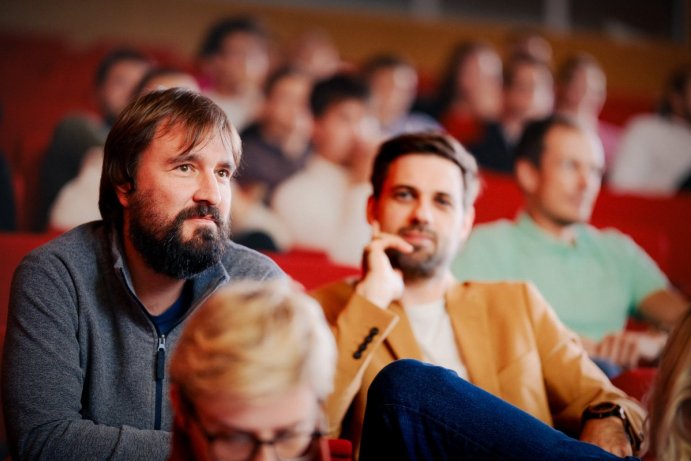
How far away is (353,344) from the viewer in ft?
3.23

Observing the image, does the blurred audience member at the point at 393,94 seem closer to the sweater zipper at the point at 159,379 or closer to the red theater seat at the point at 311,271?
the red theater seat at the point at 311,271

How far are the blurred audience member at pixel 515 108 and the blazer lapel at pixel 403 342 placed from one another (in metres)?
1.60

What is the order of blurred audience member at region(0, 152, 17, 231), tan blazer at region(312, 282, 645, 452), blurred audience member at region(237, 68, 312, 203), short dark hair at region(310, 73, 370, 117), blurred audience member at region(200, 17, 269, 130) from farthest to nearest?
1. blurred audience member at region(200, 17, 269, 130)
2. short dark hair at region(310, 73, 370, 117)
3. blurred audience member at region(237, 68, 312, 203)
4. blurred audience member at region(0, 152, 17, 231)
5. tan blazer at region(312, 282, 645, 452)

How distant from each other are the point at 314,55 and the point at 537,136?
120 cm

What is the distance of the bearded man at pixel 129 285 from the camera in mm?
817

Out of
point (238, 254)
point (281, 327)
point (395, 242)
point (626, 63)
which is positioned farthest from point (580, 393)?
point (626, 63)

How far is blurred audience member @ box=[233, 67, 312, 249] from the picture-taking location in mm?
2089

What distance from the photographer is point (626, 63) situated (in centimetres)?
349

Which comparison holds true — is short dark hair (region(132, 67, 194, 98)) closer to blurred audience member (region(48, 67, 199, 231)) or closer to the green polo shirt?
blurred audience member (region(48, 67, 199, 231))

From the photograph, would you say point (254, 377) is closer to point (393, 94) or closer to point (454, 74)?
point (393, 94)

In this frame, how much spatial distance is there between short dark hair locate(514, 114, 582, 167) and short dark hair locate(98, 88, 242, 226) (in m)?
1.09

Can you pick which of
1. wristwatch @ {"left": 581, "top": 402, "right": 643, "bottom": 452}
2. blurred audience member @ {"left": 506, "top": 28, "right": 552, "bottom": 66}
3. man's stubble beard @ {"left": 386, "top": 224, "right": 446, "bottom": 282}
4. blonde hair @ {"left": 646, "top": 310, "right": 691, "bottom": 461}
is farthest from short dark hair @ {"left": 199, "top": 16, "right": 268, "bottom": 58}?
blonde hair @ {"left": 646, "top": 310, "right": 691, "bottom": 461}

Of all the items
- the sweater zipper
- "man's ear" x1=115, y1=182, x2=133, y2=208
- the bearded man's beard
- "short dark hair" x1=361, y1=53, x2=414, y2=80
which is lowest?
the sweater zipper

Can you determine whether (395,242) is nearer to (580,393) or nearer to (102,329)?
(580,393)
